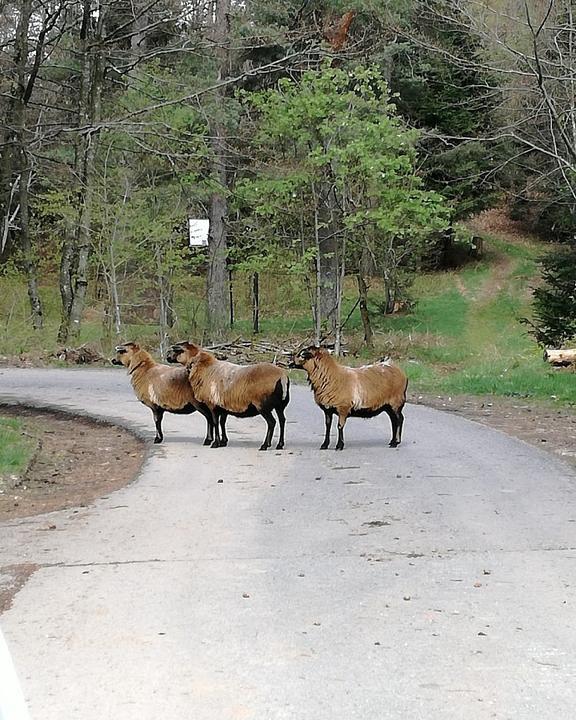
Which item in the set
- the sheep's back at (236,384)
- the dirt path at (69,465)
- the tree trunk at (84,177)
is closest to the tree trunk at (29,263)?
the tree trunk at (84,177)

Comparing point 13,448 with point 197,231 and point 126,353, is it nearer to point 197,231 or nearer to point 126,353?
point 126,353

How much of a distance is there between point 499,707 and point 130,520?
5.00m

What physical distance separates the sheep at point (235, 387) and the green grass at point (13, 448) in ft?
7.50

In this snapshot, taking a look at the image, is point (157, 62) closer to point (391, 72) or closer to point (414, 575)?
point (391, 72)

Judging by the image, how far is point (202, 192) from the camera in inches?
1142

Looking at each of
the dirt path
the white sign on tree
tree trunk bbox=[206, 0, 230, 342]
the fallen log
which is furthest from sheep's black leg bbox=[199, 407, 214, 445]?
tree trunk bbox=[206, 0, 230, 342]

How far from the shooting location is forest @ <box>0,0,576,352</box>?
24562mm

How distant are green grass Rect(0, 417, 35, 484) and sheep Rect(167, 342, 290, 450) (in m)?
2.29

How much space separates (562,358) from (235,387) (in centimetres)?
1165

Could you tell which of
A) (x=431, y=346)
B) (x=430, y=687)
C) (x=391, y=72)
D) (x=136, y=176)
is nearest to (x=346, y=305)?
(x=431, y=346)

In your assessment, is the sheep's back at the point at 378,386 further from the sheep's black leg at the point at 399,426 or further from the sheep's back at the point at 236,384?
the sheep's back at the point at 236,384

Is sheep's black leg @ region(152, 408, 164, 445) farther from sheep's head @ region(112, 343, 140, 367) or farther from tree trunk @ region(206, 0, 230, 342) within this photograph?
tree trunk @ region(206, 0, 230, 342)

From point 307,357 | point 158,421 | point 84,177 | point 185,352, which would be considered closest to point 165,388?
point 158,421

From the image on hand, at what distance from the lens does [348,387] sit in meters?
12.7
